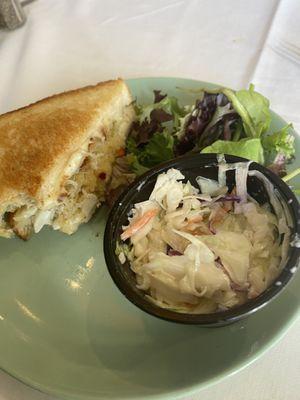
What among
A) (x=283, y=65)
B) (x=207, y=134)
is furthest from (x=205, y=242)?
(x=283, y=65)

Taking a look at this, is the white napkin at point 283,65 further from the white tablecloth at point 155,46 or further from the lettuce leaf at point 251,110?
the lettuce leaf at point 251,110

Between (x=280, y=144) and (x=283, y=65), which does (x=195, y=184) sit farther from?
(x=283, y=65)

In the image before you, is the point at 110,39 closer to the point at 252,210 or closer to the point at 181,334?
the point at 252,210

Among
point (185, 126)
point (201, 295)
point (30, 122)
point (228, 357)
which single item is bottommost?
point (228, 357)

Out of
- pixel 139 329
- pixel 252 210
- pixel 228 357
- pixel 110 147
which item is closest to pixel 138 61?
pixel 110 147

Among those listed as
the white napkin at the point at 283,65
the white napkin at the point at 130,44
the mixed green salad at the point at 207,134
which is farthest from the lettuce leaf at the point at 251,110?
the white napkin at the point at 130,44

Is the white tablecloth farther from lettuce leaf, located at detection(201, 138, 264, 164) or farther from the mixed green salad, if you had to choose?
lettuce leaf, located at detection(201, 138, 264, 164)
